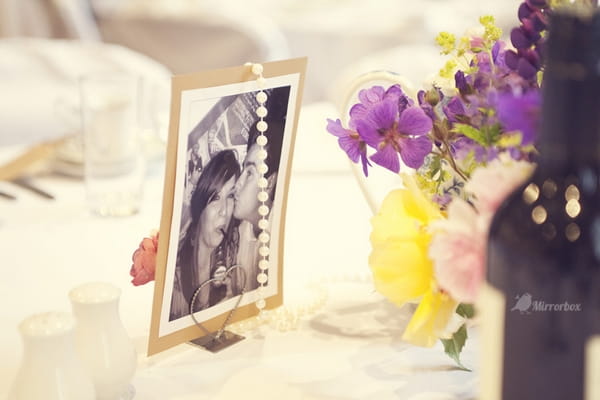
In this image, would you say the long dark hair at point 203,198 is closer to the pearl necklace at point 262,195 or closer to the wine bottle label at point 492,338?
the pearl necklace at point 262,195

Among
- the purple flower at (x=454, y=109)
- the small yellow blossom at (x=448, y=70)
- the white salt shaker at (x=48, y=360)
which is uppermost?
the small yellow blossom at (x=448, y=70)

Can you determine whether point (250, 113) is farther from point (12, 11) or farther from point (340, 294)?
point (12, 11)

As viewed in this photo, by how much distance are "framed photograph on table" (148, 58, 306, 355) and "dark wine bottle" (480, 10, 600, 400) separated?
340mm

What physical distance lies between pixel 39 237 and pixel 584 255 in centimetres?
85

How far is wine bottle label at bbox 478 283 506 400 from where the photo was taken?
530mm

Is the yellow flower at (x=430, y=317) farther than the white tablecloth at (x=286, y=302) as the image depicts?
No

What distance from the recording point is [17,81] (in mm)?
2322

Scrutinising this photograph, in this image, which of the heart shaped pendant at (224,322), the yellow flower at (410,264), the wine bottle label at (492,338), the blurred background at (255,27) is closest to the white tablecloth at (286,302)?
the heart shaped pendant at (224,322)

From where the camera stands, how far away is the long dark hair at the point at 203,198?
0.80 metres

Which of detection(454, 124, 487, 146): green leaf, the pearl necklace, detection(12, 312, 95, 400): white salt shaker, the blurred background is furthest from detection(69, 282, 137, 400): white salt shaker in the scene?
the blurred background

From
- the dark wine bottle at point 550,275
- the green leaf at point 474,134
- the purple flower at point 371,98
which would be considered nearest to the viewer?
the dark wine bottle at point 550,275

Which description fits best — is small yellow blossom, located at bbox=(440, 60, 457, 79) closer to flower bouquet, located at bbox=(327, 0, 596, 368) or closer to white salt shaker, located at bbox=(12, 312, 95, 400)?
flower bouquet, located at bbox=(327, 0, 596, 368)

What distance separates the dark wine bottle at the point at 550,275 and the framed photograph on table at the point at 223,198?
340mm

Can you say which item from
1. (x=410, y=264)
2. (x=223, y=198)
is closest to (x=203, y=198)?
(x=223, y=198)
